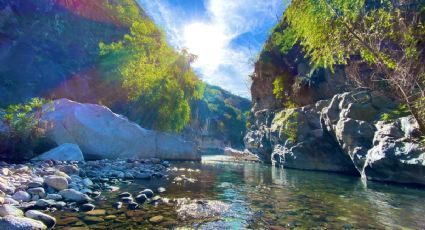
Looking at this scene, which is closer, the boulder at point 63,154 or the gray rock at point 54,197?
the gray rock at point 54,197

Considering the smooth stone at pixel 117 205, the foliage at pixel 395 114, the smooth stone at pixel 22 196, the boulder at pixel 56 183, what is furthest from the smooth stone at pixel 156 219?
the foliage at pixel 395 114

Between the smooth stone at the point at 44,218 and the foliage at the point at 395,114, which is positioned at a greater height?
the foliage at the point at 395,114

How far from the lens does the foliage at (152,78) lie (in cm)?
4012

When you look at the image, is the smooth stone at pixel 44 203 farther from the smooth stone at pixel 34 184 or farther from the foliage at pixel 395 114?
the foliage at pixel 395 114

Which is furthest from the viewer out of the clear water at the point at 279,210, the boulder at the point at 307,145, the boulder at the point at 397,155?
the boulder at the point at 307,145

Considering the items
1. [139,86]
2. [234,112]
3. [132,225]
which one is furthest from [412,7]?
[234,112]

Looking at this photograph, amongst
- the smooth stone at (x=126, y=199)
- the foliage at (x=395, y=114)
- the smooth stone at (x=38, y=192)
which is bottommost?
the smooth stone at (x=126, y=199)

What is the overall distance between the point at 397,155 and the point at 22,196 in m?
17.6

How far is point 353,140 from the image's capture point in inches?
915

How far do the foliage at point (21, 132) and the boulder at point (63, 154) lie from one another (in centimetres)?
107

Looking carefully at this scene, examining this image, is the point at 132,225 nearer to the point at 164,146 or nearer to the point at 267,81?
the point at 164,146

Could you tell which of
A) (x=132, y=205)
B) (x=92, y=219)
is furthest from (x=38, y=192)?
(x=92, y=219)

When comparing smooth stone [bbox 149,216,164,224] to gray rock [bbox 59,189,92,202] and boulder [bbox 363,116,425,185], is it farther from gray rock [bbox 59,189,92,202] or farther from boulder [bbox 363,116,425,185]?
boulder [bbox 363,116,425,185]

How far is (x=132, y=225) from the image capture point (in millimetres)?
7945
